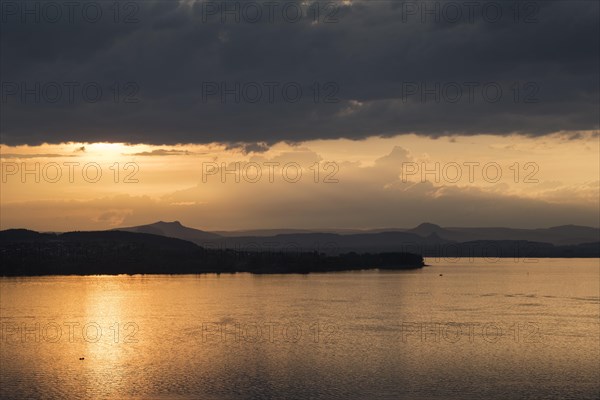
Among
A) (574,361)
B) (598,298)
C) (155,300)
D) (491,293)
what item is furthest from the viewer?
(491,293)

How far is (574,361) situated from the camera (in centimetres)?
6119

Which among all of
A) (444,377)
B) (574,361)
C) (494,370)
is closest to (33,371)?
(444,377)

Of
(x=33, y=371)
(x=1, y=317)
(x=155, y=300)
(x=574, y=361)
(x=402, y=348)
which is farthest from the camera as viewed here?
(x=155, y=300)

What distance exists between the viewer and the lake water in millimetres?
50906

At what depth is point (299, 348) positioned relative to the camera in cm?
6762

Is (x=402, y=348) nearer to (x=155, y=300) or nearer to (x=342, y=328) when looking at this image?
(x=342, y=328)

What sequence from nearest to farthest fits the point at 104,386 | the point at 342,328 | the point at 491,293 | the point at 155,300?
the point at 104,386 → the point at 342,328 → the point at 155,300 → the point at 491,293

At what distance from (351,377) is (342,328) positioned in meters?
29.1

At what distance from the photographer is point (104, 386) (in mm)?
52375

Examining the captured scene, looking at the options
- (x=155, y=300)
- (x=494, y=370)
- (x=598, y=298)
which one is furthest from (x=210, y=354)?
(x=598, y=298)

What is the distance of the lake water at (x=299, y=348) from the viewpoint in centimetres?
5091

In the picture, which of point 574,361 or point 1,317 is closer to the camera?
point 574,361

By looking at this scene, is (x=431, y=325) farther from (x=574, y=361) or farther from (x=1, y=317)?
(x=1, y=317)

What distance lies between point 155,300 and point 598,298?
286ft
